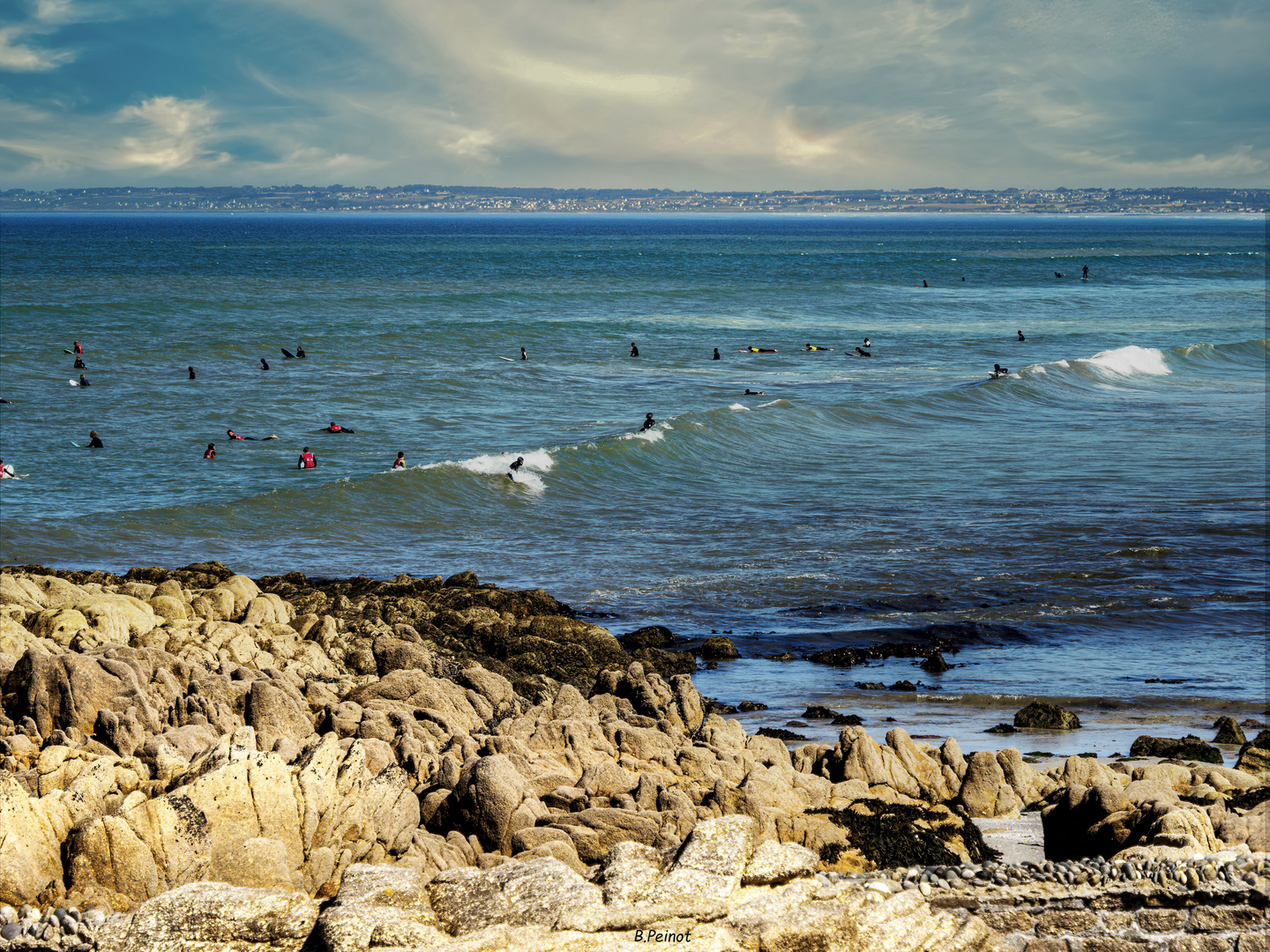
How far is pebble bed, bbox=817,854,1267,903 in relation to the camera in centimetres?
703

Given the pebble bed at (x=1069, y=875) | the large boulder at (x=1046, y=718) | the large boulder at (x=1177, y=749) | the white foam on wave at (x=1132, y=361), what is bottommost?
the large boulder at (x=1046, y=718)

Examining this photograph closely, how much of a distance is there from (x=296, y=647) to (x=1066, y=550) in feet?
48.4

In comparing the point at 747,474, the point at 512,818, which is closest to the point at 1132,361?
the point at 747,474

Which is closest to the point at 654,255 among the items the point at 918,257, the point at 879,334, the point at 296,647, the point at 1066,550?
the point at 918,257

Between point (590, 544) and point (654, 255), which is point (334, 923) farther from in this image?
point (654, 255)

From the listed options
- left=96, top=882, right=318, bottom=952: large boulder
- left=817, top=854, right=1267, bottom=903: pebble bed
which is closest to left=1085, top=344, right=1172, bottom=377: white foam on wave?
left=817, top=854, right=1267, bottom=903: pebble bed

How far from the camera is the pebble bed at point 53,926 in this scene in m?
6.37

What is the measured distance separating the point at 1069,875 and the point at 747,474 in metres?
21.6

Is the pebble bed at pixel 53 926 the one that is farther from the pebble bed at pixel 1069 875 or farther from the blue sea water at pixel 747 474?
the blue sea water at pixel 747 474

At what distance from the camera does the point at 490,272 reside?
9625 centimetres

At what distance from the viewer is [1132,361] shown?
46.2 m

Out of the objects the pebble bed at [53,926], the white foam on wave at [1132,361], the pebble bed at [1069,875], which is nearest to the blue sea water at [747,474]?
the white foam on wave at [1132,361]

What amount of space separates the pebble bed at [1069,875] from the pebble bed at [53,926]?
454 cm

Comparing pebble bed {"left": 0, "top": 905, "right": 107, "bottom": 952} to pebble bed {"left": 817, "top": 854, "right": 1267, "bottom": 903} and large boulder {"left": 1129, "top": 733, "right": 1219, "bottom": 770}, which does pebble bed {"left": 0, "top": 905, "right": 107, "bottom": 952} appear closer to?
pebble bed {"left": 817, "top": 854, "right": 1267, "bottom": 903}
